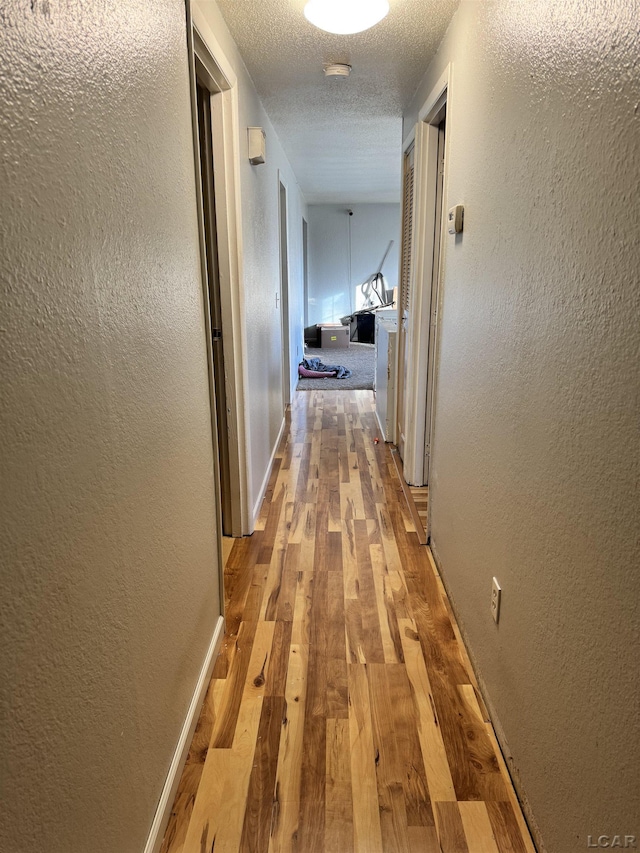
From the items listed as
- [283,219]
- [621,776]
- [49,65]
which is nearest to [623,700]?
[621,776]

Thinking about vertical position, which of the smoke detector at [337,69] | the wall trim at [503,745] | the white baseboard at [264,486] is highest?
the smoke detector at [337,69]

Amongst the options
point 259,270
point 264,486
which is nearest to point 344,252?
point 259,270

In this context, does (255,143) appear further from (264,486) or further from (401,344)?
(264,486)

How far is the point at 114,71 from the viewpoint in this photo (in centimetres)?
101

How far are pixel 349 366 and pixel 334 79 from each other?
4.88 meters

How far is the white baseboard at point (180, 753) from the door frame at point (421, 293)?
60.5 inches

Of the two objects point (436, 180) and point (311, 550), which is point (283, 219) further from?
point (311, 550)

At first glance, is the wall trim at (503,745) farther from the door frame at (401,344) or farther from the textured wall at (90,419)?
the door frame at (401,344)

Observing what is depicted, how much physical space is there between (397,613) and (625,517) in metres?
1.44

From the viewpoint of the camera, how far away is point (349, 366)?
7680 mm

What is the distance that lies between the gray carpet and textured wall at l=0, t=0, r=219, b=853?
5.03 m

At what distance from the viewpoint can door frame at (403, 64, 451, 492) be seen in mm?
2951

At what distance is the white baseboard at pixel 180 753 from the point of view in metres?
1.24

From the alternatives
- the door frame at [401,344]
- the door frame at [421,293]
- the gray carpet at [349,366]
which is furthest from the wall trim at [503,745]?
the gray carpet at [349,366]
